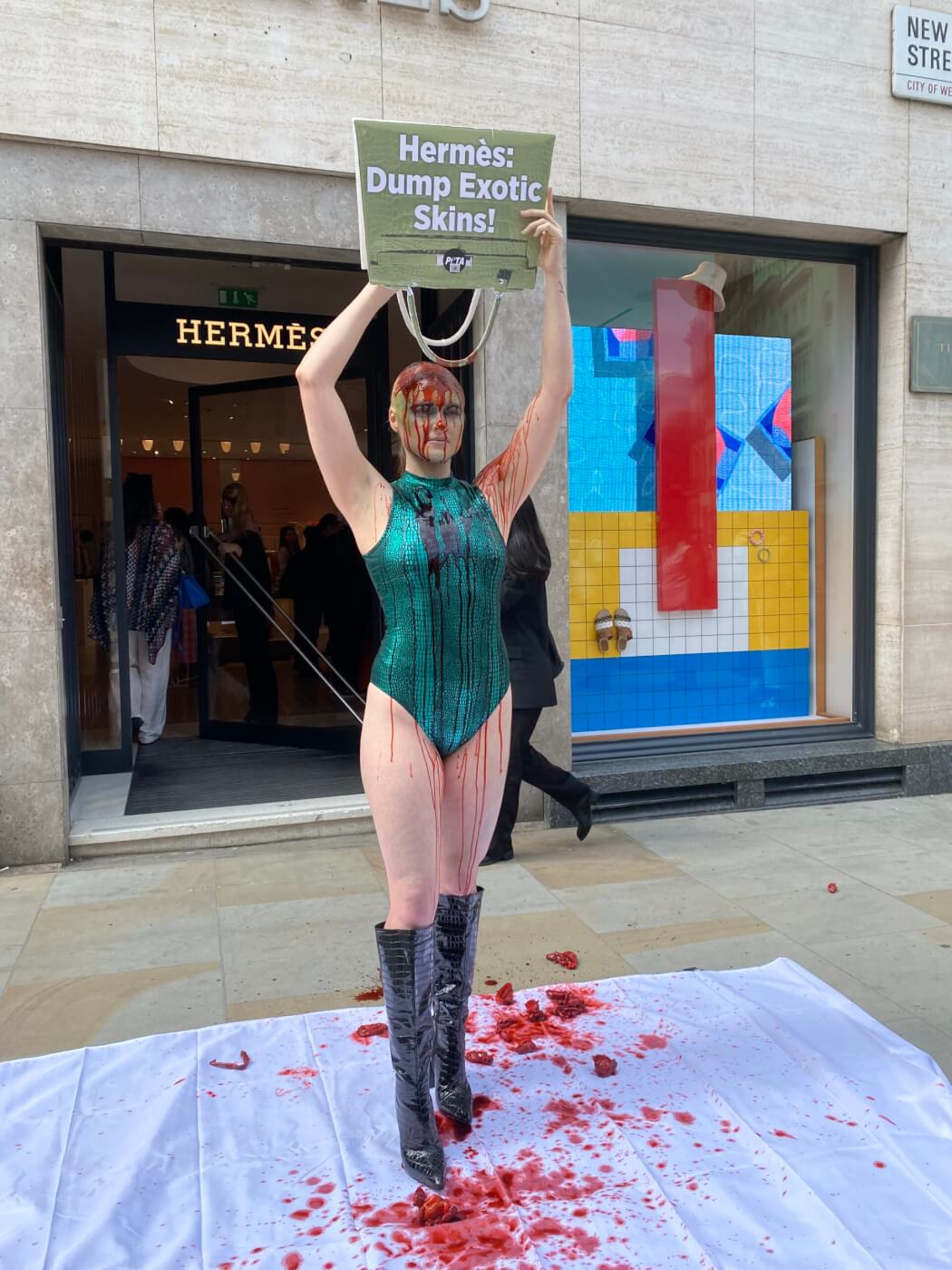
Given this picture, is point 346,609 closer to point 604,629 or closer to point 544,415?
point 604,629

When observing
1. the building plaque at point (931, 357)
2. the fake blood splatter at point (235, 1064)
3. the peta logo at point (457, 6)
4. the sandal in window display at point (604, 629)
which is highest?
the peta logo at point (457, 6)

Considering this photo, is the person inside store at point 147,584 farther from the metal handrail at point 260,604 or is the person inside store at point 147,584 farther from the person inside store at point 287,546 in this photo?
the person inside store at point 287,546

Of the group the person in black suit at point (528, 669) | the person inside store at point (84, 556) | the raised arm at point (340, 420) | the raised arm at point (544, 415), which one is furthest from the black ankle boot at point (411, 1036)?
the person inside store at point (84, 556)

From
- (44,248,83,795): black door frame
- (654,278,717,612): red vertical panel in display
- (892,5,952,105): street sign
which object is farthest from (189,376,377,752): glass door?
(892,5,952,105): street sign

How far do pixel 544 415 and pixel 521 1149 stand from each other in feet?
6.50

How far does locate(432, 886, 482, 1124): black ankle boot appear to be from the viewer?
9.32ft

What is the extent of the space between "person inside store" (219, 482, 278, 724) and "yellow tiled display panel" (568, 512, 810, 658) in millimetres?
3127

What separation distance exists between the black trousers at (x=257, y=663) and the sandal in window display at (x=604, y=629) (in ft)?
10.5

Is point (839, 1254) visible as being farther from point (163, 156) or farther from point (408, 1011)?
point (163, 156)

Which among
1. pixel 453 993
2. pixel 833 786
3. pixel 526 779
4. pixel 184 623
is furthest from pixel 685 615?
pixel 184 623

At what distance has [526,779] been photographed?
18.1 ft

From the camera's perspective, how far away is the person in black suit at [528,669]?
200 inches

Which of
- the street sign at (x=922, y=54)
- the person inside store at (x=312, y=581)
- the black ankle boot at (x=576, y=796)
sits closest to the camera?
the black ankle boot at (x=576, y=796)

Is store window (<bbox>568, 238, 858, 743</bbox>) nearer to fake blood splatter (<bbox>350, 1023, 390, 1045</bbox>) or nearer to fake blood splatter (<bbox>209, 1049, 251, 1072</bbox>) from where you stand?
fake blood splatter (<bbox>350, 1023, 390, 1045</bbox>)
